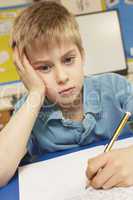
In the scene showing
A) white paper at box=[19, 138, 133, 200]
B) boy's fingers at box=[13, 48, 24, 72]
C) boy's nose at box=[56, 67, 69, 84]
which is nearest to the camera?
white paper at box=[19, 138, 133, 200]

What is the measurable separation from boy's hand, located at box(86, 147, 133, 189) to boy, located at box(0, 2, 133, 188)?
21 cm

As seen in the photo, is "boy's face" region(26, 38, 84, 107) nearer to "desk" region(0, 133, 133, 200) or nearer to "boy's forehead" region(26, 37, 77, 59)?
"boy's forehead" region(26, 37, 77, 59)

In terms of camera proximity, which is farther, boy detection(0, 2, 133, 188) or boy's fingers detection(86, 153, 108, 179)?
boy detection(0, 2, 133, 188)

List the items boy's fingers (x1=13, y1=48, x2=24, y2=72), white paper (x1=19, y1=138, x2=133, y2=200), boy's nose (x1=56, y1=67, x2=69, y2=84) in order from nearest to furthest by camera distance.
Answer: white paper (x1=19, y1=138, x2=133, y2=200)
boy's nose (x1=56, y1=67, x2=69, y2=84)
boy's fingers (x1=13, y1=48, x2=24, y2=72)

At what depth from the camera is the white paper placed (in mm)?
458

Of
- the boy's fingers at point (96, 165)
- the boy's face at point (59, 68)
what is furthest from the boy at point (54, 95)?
the boy's fingers at point (96, 165)

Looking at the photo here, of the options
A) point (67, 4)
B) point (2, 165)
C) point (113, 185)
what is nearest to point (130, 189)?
point (113, 185)

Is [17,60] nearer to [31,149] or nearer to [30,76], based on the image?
[30,76]

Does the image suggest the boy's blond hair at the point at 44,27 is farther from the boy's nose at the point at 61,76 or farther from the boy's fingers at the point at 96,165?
the boy's fingers at the point at 96,165

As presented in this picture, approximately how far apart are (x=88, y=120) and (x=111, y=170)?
0.31 metres

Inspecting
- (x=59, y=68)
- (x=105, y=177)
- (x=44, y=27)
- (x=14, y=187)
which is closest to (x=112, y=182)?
(x=105, y=177)

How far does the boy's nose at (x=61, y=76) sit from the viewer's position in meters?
0.70

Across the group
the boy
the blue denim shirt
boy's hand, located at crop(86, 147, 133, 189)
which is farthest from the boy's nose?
boy's hand, located at crop(86, 147, 133, 189)

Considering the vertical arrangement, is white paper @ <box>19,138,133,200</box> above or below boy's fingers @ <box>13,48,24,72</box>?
below
